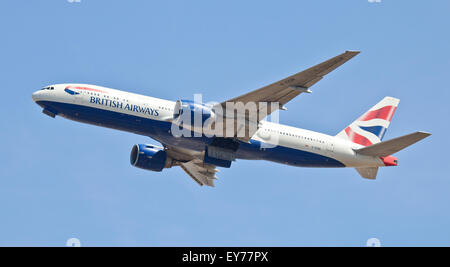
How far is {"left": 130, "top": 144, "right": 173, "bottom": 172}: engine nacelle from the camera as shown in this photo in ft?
171

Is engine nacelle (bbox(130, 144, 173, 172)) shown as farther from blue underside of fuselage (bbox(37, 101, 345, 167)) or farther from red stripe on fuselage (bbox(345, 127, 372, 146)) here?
red stripe on fuselage (bbox(345, 127, 372, 146))

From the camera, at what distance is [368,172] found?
167 feet

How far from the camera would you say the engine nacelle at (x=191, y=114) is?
4469 centimetres

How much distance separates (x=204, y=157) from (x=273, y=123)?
227 inches

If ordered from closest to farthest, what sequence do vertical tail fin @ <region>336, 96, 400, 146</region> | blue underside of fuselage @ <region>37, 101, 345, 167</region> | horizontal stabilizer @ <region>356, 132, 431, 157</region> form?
horizontal stabilizer @ <region>356, 132, 431, 157</region> → blue underside of fuselage @ <region>37, 101, 345, 167</region> → vertical tail fin @ <region>336, 96, 400, 146</region>

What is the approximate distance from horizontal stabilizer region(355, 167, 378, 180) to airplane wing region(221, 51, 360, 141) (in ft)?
34.8

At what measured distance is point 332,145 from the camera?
4959 centimetres

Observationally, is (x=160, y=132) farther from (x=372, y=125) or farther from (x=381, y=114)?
(x=381, y=114)

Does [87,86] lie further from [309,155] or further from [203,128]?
[309,155]

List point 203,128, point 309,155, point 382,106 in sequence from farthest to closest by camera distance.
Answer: point 382,106
point 309,155
point 203,128

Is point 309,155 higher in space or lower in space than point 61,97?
lower

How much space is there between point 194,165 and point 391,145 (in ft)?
54.0

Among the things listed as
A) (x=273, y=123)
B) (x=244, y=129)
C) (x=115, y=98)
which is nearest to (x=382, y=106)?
(x=273, y=123)

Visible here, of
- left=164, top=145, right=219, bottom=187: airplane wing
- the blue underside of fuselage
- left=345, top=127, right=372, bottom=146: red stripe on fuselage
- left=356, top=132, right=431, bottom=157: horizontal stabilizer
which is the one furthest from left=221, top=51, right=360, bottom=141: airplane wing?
left=345, top=127, right=372, bottom=146: red stripe on fuselage
